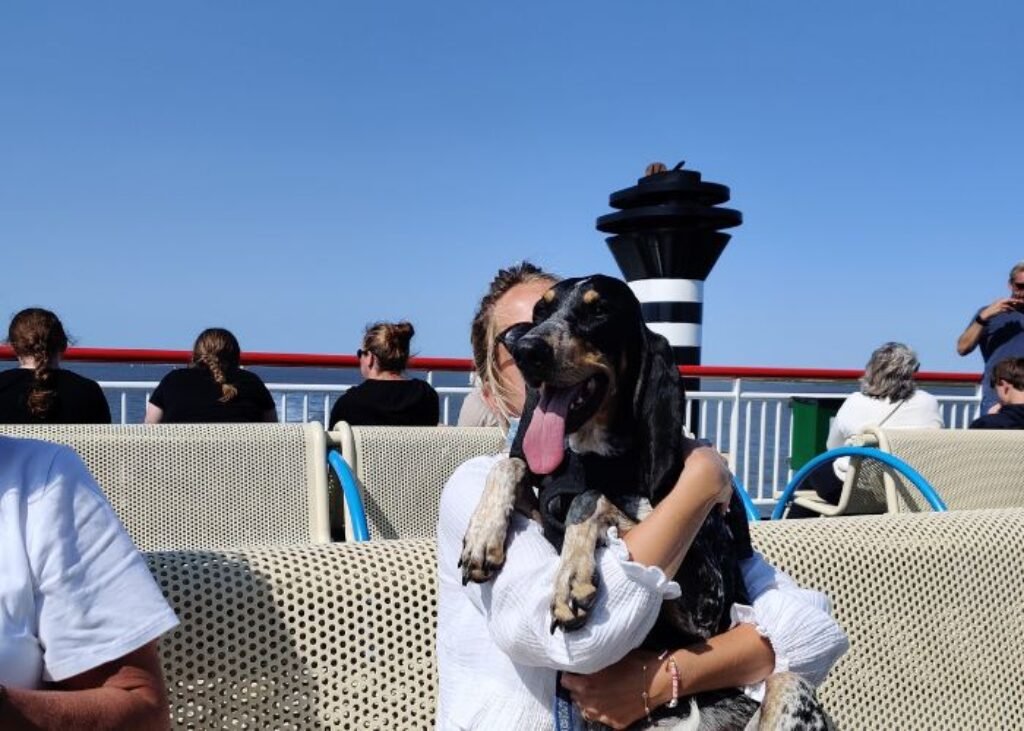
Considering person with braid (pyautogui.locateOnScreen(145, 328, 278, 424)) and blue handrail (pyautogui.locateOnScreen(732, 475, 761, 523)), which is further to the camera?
person with braid (pyautogui.locateOnScreen(145, 328, 278, 424))

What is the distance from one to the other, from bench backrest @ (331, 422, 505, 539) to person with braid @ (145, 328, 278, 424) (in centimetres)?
132

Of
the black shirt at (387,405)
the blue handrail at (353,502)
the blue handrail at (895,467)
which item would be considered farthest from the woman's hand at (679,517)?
the black shirt at (387,405)

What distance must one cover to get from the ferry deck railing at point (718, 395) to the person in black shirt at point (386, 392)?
3.16ft

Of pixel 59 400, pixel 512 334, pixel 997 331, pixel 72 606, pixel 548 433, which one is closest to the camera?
pixel 72 606

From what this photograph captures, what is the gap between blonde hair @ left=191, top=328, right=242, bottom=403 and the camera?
15.9ft

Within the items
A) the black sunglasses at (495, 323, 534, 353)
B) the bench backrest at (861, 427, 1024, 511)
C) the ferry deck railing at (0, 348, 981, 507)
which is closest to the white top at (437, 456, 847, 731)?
the black sunglasses at (495, 323, 534, 353)

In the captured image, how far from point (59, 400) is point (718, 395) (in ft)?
13.8

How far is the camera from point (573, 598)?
1.44 meters

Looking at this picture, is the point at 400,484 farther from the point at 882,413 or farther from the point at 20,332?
the point at 882,413

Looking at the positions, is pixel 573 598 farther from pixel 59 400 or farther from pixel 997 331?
pixel 997 331

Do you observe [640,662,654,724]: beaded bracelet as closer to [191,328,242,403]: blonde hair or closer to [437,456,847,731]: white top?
[437,456,847,731]: white top

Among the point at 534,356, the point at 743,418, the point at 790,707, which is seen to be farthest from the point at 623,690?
the point at 743,418

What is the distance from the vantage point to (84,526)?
4.72 ft

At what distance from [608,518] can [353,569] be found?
499 millimetres
